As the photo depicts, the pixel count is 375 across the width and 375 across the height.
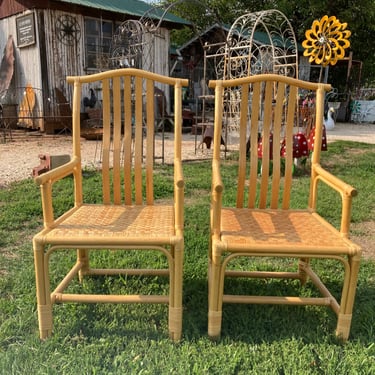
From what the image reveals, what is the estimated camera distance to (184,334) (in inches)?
68.7

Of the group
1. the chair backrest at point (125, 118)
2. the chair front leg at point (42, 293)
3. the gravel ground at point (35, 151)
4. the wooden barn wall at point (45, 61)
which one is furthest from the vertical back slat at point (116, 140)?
the wooden barn wall at point (45, 61)

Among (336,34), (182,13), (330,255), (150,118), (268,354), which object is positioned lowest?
(268,354)

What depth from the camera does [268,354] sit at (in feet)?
5.36

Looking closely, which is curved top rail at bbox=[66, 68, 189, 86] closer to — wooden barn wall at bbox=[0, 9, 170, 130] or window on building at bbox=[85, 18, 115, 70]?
wooden barn wall at bbox=[0, 9, 170, 130]

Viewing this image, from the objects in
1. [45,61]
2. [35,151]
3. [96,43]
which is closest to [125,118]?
[35,151]

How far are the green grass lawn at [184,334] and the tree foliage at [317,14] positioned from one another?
1331 centimetres

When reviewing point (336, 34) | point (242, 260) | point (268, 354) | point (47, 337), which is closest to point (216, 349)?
point (268, 354)

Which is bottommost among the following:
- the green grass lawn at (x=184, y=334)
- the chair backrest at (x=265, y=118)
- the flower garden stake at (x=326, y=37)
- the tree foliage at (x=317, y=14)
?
the green grass lawn at (x=184, y=334)

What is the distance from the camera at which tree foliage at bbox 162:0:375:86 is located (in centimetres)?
1480

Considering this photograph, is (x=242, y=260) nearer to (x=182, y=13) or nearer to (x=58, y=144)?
(x=58, y=144)

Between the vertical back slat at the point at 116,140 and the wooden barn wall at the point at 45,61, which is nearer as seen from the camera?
the vertical back slat at the point at 116,140

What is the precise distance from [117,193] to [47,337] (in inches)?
31.0

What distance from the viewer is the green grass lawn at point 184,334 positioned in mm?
1549

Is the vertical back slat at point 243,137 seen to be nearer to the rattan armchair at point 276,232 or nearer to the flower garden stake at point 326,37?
the rattan armchair at point 276,232
